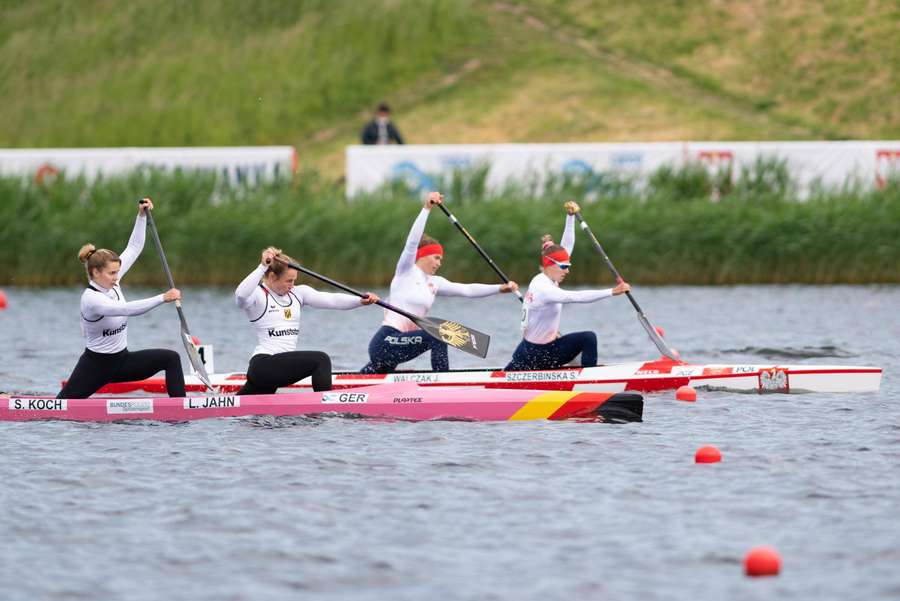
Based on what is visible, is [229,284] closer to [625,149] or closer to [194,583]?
[625,149]

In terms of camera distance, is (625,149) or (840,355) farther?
(625,149)

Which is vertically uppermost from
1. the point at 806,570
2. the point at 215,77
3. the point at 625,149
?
the point at 215,77

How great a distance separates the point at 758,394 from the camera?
16.9 metres

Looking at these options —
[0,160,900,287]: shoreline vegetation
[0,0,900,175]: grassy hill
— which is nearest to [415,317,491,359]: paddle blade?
[0,160,900,287]: shoreline vegetation

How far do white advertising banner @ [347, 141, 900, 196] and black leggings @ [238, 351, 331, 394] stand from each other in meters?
17.3

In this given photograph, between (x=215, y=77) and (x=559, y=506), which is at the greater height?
(x=215, y=77)

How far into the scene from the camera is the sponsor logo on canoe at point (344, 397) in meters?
15.0

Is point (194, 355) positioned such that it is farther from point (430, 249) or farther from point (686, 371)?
point (686, 371)

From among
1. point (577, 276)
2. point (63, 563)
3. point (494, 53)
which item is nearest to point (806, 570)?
point (63, 563)

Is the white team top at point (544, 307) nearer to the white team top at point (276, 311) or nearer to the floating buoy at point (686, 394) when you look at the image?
the floating buoy at point (686, 394)

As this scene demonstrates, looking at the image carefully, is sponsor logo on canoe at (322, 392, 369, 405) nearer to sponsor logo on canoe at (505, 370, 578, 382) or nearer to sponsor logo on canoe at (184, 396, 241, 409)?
sponsor logo on canoe at (184, 396, 241, 409)

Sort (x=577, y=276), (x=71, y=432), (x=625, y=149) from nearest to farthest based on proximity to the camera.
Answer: (x=71, y=432)
(x=577, y=276)
(x=625, y=149)

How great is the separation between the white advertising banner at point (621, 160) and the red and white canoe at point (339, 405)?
57.0 ft

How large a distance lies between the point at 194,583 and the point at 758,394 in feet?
28.9
